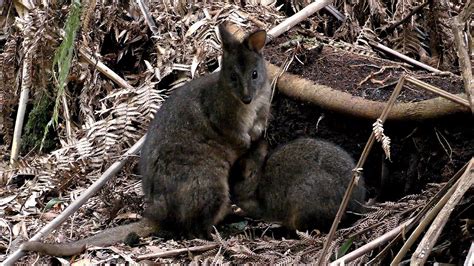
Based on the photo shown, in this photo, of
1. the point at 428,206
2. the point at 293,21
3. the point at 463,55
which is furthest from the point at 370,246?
the point at 293,21

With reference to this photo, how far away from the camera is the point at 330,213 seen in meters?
4.98

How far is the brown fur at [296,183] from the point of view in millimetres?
5023

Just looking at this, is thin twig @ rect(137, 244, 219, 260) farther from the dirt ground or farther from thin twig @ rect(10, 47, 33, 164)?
thin twig @ rect(10, 47, 33, 164)

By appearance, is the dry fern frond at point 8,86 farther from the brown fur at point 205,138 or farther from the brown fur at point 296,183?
the brown fur at point 296,183

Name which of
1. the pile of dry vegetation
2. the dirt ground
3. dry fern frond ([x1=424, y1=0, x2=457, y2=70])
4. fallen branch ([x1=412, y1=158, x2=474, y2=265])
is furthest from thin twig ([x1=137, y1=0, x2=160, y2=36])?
fallen branch ([x1=412, y1=158, x2=474, y2=265])

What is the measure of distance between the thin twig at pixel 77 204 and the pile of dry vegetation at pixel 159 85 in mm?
72

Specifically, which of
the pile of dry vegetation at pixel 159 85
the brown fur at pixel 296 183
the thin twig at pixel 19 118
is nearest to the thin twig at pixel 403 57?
the pile of dry vegetation at pixel 159 85

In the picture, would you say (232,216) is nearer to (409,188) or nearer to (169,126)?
(169,126)

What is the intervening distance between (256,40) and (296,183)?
1059mm

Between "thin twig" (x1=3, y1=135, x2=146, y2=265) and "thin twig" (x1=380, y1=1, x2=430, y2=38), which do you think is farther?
"thin twig" (x1=380, y1=1, x2=430, y2=38)

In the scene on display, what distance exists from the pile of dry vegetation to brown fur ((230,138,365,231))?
0.15m

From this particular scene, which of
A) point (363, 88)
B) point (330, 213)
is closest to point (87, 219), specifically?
point (330, 213)

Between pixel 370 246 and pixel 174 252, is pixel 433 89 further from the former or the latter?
pixel 174 252

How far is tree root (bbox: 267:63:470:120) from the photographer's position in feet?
16.1
